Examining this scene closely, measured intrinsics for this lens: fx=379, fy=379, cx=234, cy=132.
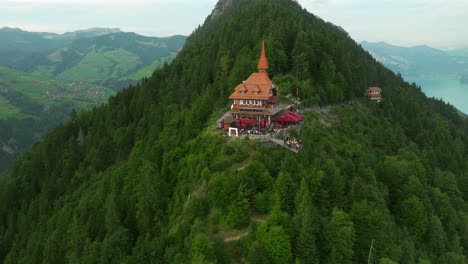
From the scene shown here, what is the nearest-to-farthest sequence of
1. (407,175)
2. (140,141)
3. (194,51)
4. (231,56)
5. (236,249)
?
(236,249)
(407,175)
(140,141)
(231,56)
(194,51)

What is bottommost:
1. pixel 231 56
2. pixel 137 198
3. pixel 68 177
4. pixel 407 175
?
pixel 68 177

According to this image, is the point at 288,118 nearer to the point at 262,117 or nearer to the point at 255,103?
the point at 262,117

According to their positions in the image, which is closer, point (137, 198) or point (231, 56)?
point (137, 198)

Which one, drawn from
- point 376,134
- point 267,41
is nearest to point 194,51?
point 267,41

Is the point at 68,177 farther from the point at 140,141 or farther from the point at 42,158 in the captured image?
the point at 140,141

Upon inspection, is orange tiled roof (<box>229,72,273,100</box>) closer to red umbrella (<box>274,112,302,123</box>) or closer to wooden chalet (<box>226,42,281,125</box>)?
wooden chalet (<box>226,42,281,125</box>)

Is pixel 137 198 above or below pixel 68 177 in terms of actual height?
above

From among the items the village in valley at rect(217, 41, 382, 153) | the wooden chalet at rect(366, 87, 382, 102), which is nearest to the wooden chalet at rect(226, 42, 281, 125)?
the village in valley at rect(217, 41, 382, 153)

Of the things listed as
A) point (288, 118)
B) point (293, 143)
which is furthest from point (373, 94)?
point (293, 143)
